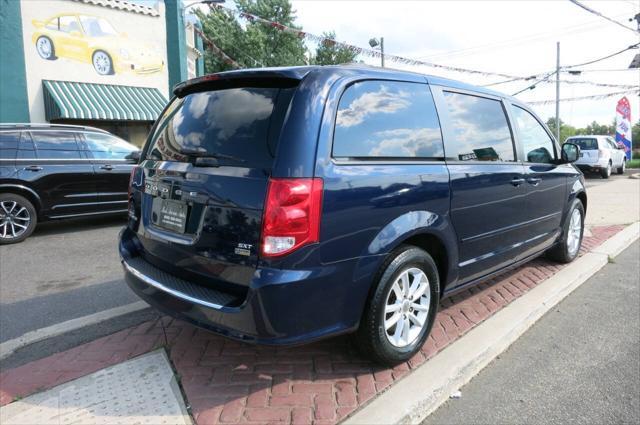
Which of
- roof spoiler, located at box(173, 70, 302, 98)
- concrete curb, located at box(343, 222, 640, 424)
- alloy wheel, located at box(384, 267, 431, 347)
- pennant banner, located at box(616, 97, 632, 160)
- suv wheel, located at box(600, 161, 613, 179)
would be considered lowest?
concrete curb, located at box(343, 222, 640, 424)

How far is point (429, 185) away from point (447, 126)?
56cm

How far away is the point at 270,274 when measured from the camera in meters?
2.30

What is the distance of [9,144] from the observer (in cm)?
670

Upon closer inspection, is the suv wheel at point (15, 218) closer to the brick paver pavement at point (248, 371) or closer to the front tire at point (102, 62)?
the brick paver pavement at point (248, 371)

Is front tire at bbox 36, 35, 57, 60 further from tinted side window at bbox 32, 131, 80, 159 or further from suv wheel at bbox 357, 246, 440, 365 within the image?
suv wheel at bbox 357, 246, 440, 365

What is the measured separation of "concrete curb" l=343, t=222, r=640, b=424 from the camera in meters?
2.49

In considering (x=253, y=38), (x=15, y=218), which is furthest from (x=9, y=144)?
(x=253, y=38)

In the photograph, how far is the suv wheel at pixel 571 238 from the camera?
5049 millimetres

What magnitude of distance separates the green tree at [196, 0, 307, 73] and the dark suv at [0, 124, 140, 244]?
878 inches

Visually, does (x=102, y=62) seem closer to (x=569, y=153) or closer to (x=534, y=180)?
(x=569, y=153)

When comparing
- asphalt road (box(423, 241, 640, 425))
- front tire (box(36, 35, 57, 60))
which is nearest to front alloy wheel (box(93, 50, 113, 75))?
front tire (box(36, 35, 57, 60))

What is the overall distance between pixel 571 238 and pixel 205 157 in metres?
4.42

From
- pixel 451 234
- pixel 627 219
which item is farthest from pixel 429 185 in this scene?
pixel 627 219

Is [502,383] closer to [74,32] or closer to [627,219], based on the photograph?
[627,219]
